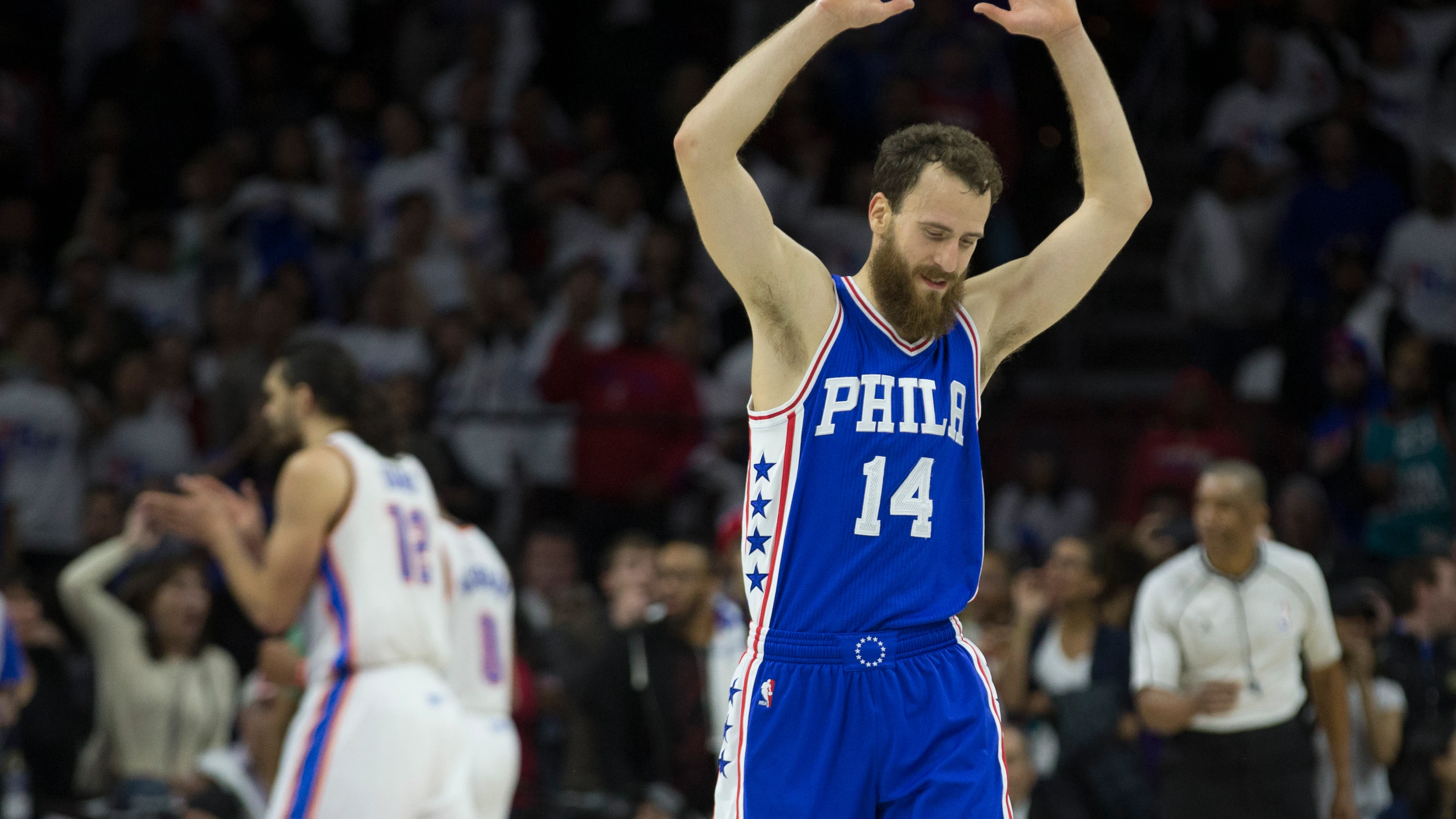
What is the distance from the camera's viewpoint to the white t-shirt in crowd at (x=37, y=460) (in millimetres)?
11359

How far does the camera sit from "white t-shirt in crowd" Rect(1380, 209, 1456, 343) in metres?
12.1

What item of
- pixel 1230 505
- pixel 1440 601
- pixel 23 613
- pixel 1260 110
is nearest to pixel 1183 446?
pixel 1440 601

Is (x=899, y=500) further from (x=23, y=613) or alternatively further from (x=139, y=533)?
(x=23, y=613)

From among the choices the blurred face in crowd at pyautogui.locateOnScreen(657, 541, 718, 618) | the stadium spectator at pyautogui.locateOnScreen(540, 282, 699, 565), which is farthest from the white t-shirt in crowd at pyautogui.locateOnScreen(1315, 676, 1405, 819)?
the stadium spectator at pyautogui.locateOnScreen(540, 282, 699, 565)

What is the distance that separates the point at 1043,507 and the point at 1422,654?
268cm

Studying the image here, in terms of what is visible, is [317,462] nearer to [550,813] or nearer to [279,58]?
[550,813]

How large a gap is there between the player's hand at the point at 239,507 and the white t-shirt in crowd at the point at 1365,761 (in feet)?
17.2

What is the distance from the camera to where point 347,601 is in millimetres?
6387

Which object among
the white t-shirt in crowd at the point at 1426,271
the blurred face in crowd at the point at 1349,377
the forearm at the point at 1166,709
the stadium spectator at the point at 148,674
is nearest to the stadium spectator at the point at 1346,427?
the blurred face in crowd at the point at 1349,377

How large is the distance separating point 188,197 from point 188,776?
533cm

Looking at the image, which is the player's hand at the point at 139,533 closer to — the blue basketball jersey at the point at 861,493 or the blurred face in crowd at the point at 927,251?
the blue basketball jersey at the point at 861,493

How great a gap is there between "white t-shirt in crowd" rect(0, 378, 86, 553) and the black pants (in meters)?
7.04

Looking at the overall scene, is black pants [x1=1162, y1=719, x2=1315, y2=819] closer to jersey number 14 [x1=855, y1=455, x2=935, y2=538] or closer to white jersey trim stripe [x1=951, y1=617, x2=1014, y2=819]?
white jersey trim stripe [x1=951, y1=617, x2=1014, y2=819]

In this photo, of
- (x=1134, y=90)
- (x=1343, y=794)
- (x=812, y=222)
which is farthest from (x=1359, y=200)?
(x=1343, y=794)
